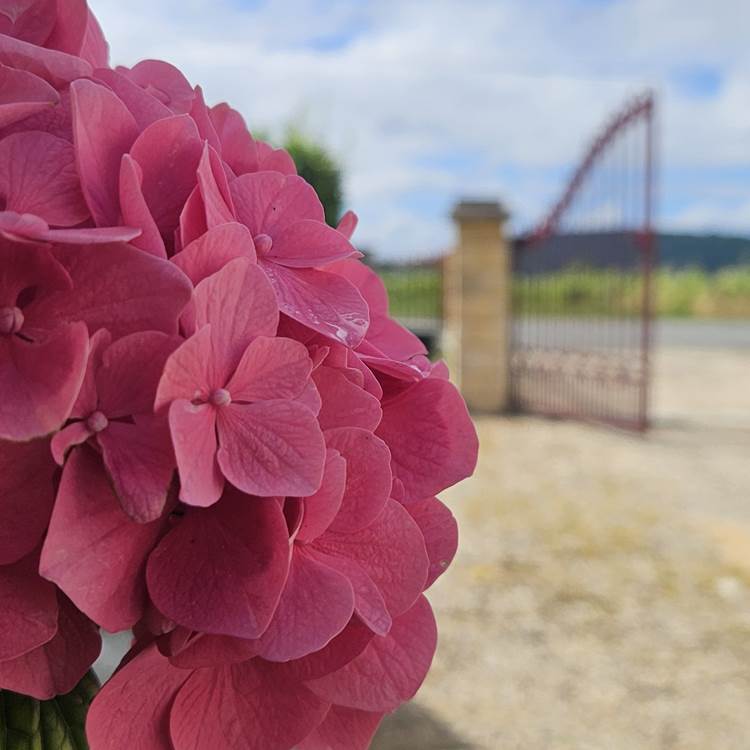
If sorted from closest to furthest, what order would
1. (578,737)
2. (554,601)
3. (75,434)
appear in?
(75,434)
(578,737)
(554,601)

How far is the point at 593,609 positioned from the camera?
334 centimetres

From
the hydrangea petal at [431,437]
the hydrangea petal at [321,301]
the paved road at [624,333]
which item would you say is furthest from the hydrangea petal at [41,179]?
the paved road at [624,333]

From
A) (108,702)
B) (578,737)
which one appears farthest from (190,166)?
(578,737)

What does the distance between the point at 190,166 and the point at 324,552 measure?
8.2 inches

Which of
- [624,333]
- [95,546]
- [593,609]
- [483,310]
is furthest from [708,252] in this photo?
[95,546]

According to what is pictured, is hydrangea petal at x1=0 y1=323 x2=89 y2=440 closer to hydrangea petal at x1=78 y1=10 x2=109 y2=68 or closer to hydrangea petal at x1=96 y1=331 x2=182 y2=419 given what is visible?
hydrangea petal at x1=96 y1=331 x2=182 y2=419

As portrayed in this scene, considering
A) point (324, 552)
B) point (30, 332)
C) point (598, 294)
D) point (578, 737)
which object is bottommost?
point (578, 737)

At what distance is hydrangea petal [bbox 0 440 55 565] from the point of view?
0.39 metres

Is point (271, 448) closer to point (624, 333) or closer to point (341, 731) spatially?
point (341, 731)

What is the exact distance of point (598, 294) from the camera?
24.4 ft

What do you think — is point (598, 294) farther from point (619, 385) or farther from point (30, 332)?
point (30, 332)

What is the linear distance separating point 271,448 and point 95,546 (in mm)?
86

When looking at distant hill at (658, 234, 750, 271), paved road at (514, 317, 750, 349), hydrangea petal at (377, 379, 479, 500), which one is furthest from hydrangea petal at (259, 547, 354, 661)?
distant hill at (658, 234, 750, 271)

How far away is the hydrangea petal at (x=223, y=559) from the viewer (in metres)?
0.41
